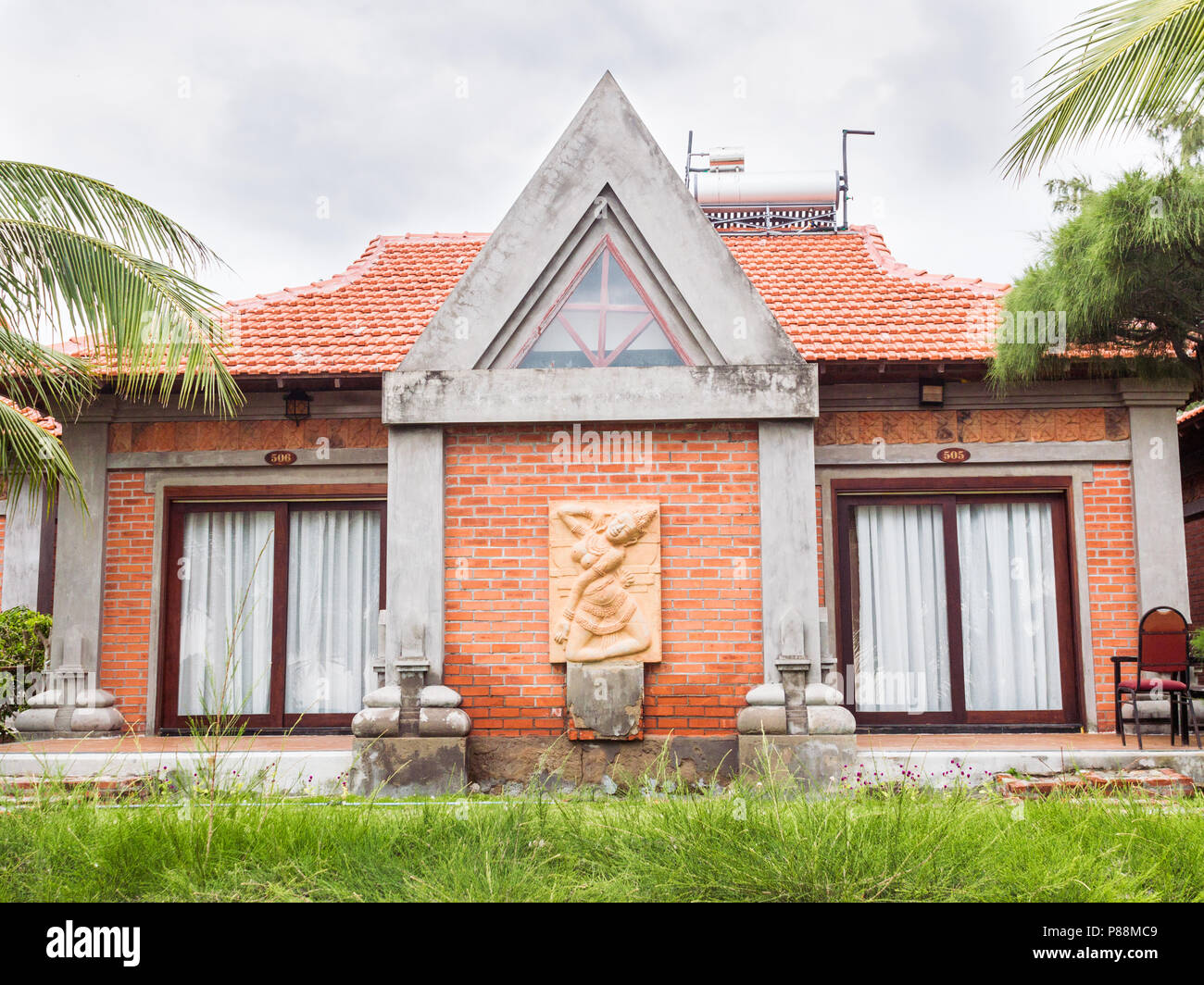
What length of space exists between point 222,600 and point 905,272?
8.06 meters

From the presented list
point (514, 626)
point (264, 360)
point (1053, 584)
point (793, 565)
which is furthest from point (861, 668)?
point (264, 360)

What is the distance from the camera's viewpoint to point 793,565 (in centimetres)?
756

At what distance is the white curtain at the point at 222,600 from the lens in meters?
9.94

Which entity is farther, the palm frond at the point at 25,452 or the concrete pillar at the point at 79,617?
the concrete pillar at the point at 79,617

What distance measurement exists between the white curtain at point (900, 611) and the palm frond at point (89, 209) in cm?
638

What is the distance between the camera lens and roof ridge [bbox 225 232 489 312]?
1122 cm

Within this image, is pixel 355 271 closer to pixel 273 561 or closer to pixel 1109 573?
pixel 273 561

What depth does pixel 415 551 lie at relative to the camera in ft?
25.2

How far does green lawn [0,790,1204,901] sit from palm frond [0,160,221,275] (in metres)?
3.91

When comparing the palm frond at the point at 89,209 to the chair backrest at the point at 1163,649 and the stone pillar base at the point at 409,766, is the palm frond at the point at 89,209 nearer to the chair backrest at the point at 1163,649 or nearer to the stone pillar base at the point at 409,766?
the stone pillar base at the point at 409,766

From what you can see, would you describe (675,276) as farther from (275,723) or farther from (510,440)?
(275,723)

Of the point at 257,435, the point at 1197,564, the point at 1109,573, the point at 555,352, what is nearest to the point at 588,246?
the point at 555,352

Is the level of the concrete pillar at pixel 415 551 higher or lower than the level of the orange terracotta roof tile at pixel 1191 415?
lower

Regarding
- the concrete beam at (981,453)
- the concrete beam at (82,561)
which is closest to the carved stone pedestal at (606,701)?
the concrete beam at (981,453)
